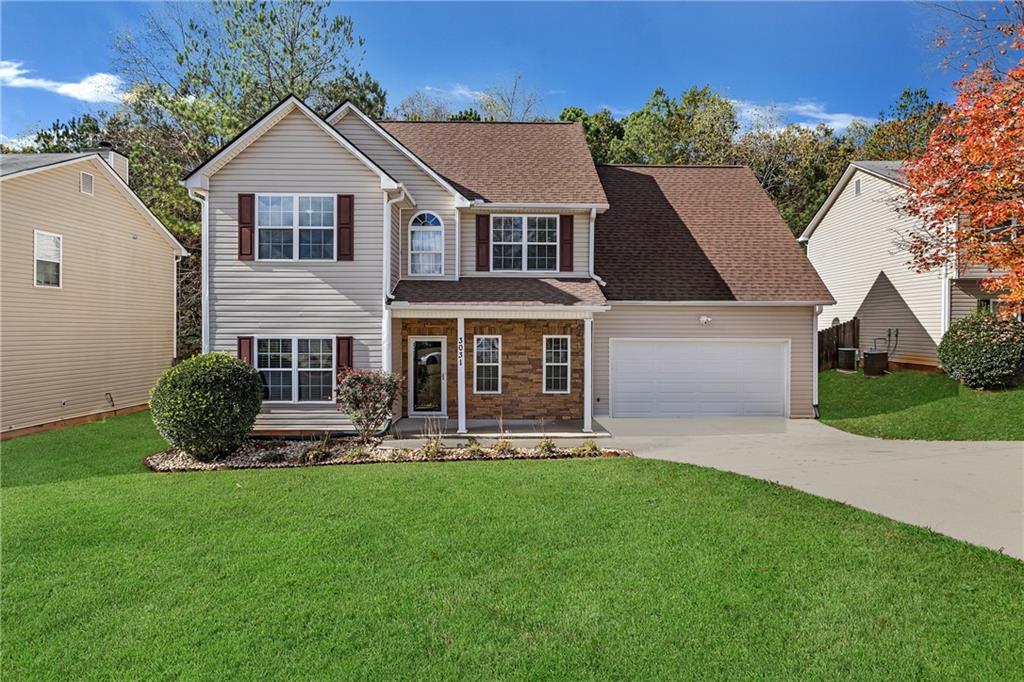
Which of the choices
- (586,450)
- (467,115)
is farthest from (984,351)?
(467,115)

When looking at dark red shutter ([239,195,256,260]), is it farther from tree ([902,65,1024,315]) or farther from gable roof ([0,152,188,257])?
tree ([902,65,1024,315])

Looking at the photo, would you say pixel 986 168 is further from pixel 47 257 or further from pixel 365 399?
pixel 47 257

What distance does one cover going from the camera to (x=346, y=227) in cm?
1272

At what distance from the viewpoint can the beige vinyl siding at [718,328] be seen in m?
15.2

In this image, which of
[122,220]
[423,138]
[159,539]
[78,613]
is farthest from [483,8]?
[78,613]

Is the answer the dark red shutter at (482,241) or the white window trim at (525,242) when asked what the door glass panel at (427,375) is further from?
the white window trim at (525,242)

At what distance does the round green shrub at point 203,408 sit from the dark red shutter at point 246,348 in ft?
5.48

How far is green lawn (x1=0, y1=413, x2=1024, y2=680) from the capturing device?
4246mm

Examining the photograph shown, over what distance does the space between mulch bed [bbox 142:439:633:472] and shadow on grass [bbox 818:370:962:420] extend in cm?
892

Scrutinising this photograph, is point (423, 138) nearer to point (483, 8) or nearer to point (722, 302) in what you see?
point (483, 8)

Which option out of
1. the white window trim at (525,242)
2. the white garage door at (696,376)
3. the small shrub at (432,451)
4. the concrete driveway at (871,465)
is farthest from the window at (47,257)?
the white garage door at (696,376)

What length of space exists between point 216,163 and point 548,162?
805 cm

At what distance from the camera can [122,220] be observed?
16469 mm

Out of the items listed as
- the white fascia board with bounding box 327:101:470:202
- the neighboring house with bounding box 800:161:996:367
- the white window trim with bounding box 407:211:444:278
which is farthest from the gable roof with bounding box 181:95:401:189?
the neighboring house with bounding box 800:161:996:367
